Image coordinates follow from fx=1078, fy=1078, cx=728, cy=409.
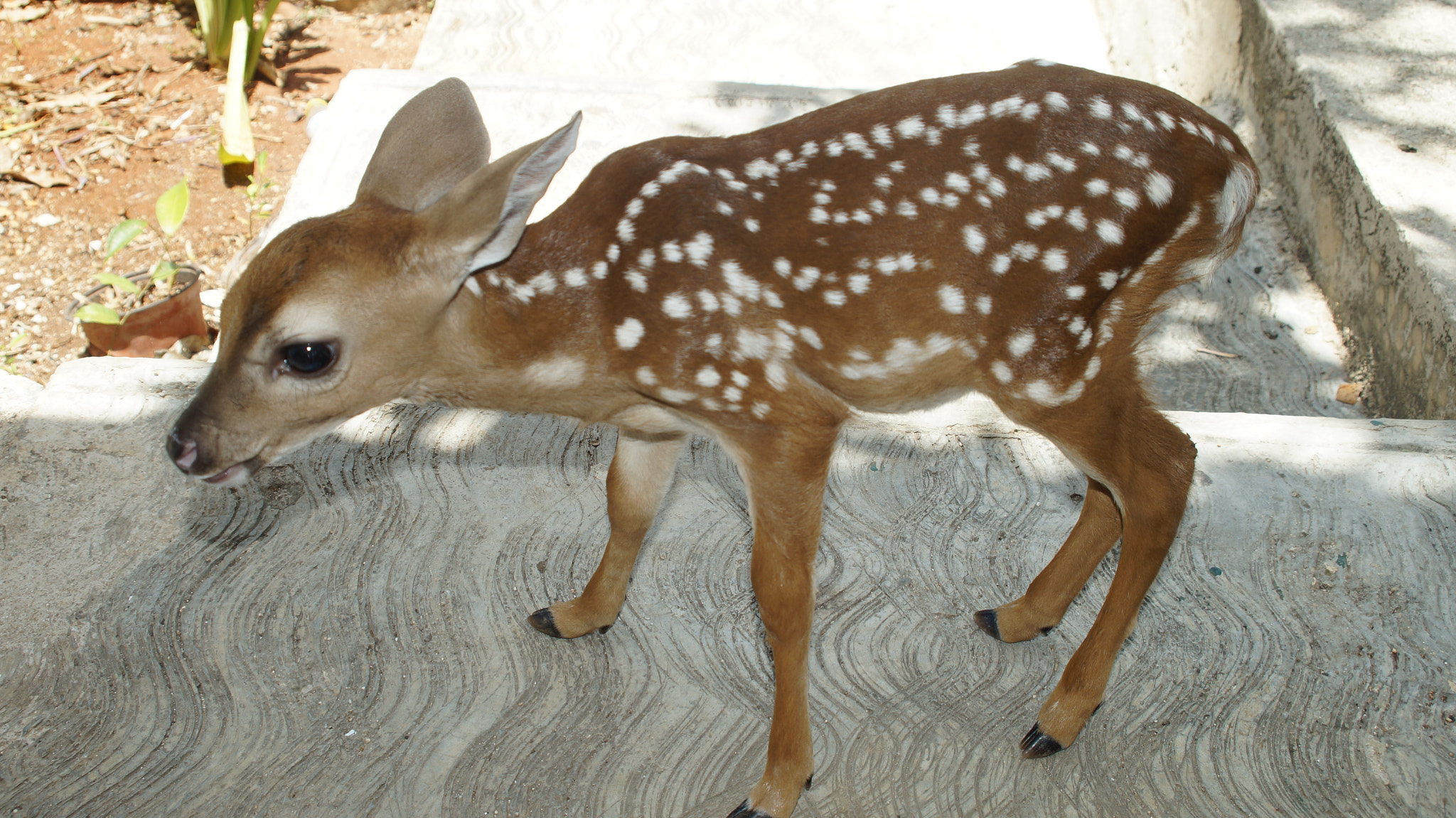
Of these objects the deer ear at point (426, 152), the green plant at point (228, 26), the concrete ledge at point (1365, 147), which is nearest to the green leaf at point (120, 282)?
the green plant at point (228, 26)

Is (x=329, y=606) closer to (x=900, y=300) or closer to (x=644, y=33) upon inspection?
(x=900, y=300)

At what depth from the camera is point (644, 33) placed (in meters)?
6.50

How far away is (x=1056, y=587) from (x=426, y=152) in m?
2.01

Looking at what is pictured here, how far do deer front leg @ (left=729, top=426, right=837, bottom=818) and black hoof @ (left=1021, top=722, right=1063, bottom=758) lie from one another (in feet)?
1.82

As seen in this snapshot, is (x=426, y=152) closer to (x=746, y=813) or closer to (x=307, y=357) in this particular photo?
(x=307, y=357)

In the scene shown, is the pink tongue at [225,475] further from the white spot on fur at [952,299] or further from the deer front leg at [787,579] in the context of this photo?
the white spot on fur at [952,299]

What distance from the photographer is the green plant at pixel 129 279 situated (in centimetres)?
425

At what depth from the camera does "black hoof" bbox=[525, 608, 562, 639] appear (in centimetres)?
306

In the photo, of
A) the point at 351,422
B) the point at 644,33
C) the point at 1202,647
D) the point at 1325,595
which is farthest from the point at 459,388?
the point at 644,33

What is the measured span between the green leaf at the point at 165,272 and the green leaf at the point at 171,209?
0.16m

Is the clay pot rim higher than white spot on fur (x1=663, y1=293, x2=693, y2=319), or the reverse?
white spot on fur (x1=663, y1=293, x2=693, y2=319)

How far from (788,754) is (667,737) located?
14.1 inches

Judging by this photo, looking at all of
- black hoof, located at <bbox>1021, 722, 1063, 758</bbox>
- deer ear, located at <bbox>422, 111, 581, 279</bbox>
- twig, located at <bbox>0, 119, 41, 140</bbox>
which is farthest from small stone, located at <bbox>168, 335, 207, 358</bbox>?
black hoof, located at <bbox>1021, 722, 1063, 758</bbox>

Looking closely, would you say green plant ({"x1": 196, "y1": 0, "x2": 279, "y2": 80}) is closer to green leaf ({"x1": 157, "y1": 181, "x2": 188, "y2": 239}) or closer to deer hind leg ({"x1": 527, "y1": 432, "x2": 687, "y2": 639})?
green leaf ({"x1": 157, "y1": 181, "x2": 188, "y2": 239})
